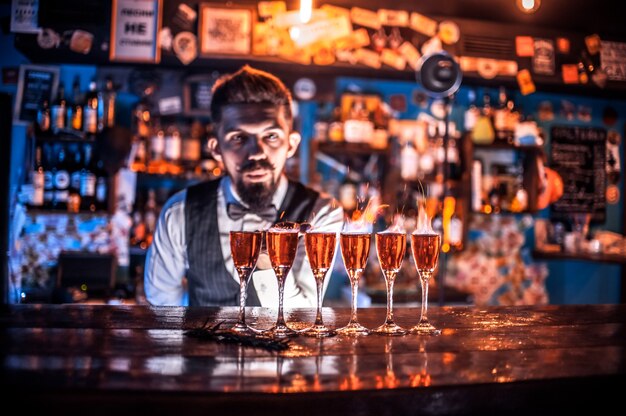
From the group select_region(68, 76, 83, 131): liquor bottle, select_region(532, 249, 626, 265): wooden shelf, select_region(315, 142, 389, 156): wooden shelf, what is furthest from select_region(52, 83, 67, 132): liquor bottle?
select_region(532, 249, 626, 265): wooden shelf

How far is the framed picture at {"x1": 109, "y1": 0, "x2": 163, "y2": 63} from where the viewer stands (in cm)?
398

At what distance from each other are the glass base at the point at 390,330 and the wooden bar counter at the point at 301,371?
4 centimetres

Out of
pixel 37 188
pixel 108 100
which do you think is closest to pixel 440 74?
pixel 108 100

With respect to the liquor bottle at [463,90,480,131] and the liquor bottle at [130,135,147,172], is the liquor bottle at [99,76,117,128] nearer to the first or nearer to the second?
the liquor bottle at [130,135,147,172]

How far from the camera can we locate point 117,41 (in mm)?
3986

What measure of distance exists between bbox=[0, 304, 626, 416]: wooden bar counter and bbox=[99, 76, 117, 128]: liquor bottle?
299cm

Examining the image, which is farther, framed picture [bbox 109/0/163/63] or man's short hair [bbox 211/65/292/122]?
framed picture [bbox 109/0/163/63]

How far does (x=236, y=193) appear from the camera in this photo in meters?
2.61

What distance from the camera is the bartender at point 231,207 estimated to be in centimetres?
254

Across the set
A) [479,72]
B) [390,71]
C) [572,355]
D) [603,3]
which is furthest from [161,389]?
[603,3]

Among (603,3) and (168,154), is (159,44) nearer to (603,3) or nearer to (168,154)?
(168,154)

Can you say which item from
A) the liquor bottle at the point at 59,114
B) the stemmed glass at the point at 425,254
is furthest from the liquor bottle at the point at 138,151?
the stemmed glass at the point at 425,254

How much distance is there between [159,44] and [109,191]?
1130 mm

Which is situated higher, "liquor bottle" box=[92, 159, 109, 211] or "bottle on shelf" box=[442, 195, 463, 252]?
"liquor bottle" box=[92, 159, 109, 211]
